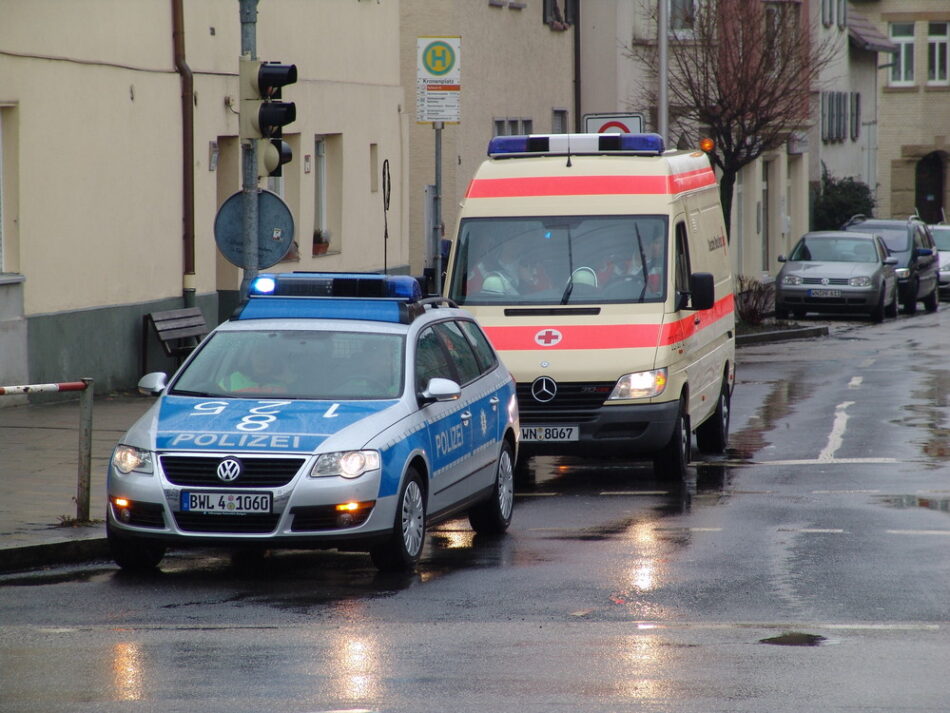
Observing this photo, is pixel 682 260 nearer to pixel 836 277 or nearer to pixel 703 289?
pixel 703 289

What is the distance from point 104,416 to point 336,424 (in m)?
8.56

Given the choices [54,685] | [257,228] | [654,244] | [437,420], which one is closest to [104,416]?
[257,228]

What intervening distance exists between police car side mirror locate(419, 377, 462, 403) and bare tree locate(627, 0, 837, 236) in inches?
984

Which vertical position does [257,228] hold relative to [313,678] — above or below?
above

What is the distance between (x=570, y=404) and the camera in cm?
1433

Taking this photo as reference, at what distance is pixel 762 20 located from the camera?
3791 cm

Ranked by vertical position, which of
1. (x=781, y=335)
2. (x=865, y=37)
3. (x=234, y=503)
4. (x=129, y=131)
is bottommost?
(x=781, y=335)

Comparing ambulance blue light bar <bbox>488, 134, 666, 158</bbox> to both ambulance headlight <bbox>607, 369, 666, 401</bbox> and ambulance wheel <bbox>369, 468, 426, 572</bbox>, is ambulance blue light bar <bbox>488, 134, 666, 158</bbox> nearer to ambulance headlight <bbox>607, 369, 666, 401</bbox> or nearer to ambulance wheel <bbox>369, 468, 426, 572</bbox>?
ambulance headlight <bbox>607, 369, 666, 401</bbox>

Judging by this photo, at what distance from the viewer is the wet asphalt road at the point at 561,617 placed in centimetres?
730

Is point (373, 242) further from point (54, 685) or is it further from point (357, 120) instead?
point (54, 685)

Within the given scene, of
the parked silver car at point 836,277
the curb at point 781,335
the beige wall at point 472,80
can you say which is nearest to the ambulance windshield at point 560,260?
the beige wall at point 472,80

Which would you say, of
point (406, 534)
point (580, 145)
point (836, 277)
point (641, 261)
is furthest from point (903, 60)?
point (406, 534)

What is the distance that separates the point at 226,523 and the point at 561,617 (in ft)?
6.51

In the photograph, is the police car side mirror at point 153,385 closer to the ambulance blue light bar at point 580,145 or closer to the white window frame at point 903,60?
the ambulance blue light bar at point 580,145
